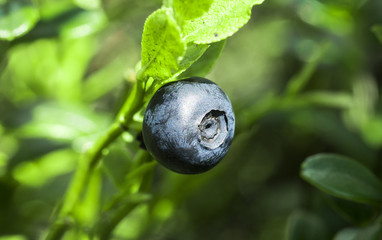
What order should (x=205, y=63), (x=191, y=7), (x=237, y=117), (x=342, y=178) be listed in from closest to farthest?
(x=191, y=7) → (x=205, y=63) → (x=342, y=178) → (x=237, y=117)

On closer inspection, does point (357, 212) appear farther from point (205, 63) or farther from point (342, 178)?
point (205, 63)

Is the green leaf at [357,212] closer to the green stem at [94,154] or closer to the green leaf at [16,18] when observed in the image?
the green stem at [94,154]

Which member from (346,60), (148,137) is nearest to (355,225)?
(148,137)

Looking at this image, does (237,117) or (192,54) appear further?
(237,117)

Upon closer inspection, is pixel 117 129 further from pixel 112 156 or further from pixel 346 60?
pixel 346 60

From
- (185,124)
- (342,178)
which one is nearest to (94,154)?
(185,124)

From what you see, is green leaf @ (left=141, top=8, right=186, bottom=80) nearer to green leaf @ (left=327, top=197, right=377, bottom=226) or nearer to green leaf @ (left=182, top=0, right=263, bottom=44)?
green leaf @ (left=182, top=0, right=263, bottom=44)
